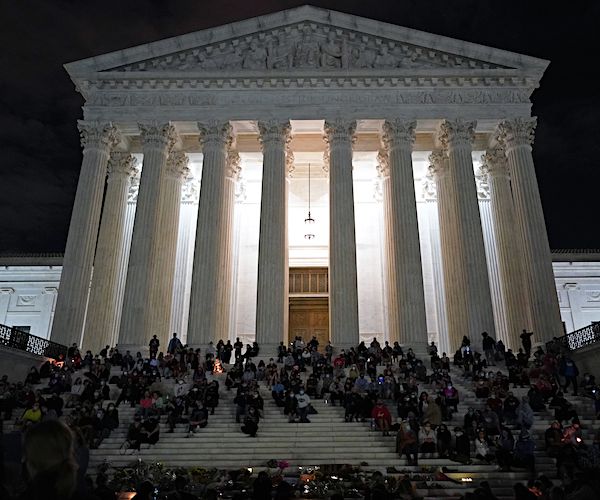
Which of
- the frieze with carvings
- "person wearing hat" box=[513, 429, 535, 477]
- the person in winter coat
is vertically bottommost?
"person wearing hat" box=[513, 429, 535, 477]

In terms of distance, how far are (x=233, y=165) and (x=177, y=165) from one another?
3.33m

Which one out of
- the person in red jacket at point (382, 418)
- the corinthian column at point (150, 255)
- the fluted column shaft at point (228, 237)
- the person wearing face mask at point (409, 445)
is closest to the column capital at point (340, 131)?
the fluted column shaft at point (228, 237)

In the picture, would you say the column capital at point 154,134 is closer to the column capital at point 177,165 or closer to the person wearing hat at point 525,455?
the column capital at point 177,165

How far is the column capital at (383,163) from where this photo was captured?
3150cm

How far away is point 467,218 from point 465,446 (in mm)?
16046

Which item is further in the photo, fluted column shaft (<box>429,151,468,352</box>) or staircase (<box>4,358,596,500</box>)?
fluted column shaft (<box>429,151,468,352</box>)

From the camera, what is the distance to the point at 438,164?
32156 millimetres

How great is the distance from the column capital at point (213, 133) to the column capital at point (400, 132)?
8.75m

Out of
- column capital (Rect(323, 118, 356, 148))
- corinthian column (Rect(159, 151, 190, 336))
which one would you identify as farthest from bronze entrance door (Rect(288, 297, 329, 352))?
column capital (Rect(323, 118, 356, 148))

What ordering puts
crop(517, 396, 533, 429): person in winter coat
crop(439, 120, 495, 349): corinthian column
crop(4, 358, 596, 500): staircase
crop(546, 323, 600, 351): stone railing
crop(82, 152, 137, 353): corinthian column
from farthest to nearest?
crop(82, 152, 137, 353): corinthian column, crop(439, 120, 495, 349): corinthian column, crop(546, 323, 600, 351): stone railing, crop(517, 396, 533, 429): person in winter coat, crop(4, 358, 596, 500): staircase

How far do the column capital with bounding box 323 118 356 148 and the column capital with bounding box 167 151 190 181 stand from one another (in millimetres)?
9010

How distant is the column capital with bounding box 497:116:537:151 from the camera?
29172 mm

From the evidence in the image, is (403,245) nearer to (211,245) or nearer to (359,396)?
(211,245)

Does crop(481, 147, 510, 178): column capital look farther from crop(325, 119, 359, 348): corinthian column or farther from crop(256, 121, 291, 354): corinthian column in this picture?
crop(256, 121, 291, 354): corinthian column
